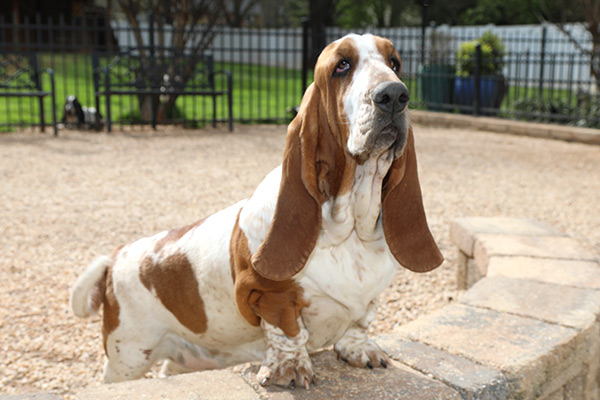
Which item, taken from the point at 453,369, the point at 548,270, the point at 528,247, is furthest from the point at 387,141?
the point at 528,247

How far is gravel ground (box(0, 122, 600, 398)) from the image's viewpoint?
11.6ft

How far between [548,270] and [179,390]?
2.15 meters

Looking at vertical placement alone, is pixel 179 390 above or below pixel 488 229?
below

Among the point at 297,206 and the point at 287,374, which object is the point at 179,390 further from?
the point at 297,206

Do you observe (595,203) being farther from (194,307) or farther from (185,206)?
(194,307)

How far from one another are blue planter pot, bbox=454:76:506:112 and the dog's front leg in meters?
11.1

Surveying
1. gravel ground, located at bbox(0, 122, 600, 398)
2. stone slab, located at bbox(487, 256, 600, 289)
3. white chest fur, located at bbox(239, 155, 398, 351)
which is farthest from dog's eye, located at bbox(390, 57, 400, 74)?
stone slab, located at bbox(487, 256, 600, 289)

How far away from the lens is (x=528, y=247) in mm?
3809

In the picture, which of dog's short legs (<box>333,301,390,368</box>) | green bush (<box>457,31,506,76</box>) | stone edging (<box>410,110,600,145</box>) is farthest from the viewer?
green bush (<box>457,31,506,76</box>)

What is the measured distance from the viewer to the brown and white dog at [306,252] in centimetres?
192

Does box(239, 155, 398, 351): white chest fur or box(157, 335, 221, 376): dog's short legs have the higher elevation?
box(239, 155, 398, 351): white chest fur

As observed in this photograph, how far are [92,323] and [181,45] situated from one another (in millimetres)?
9161

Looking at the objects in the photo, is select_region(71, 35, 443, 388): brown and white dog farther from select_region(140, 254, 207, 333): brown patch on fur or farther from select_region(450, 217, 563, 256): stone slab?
select_region(450, 217, 563, 256): stone slab

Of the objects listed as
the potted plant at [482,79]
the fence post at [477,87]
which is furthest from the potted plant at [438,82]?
the fence post at [477,87]
